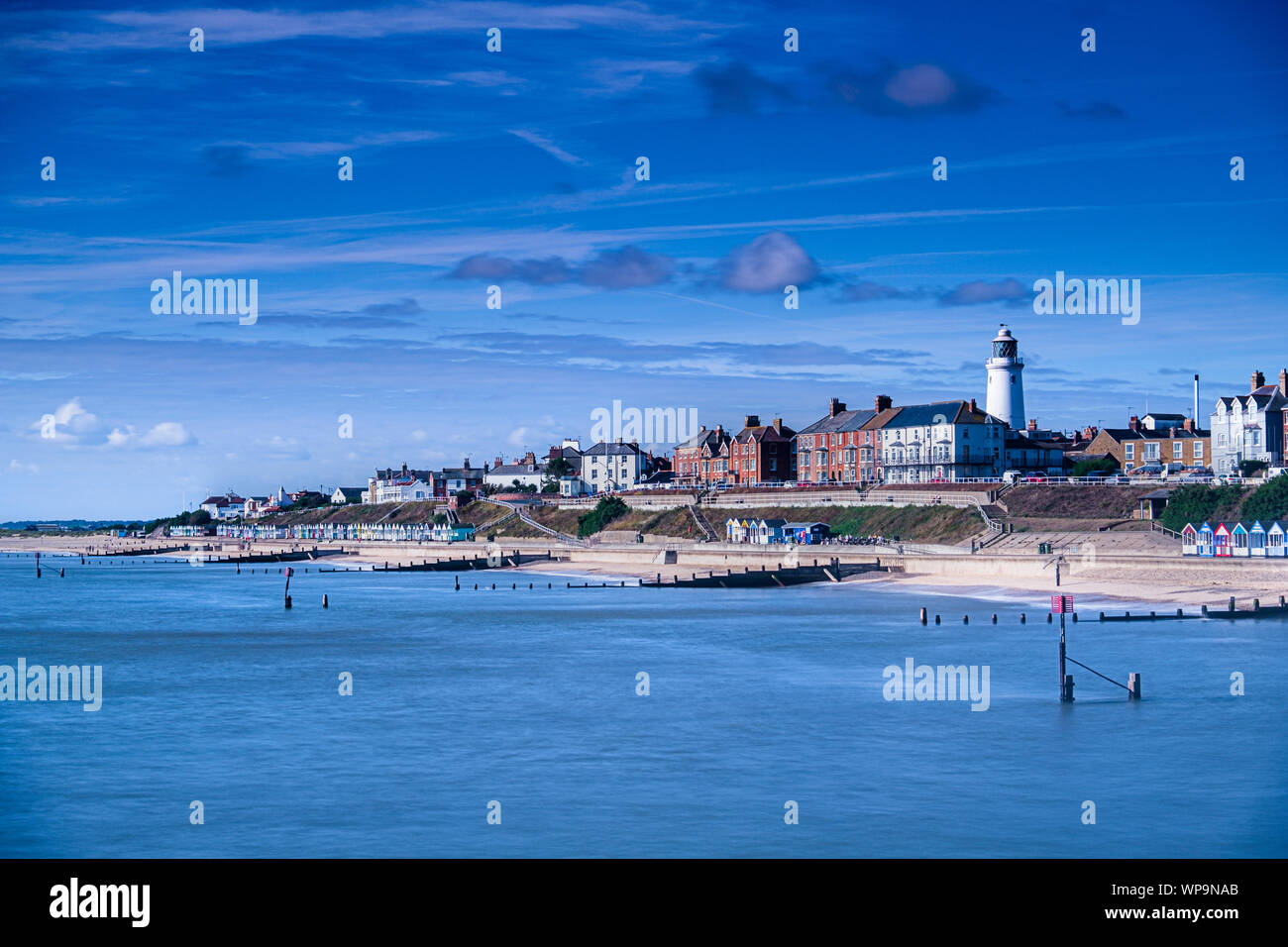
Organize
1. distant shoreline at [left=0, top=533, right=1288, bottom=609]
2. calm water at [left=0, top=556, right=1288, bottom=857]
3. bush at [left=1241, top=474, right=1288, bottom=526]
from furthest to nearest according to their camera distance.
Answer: bush at [left=1241, top=474, right=1288, bottom=526] < distant shoreline at [left=0, top=533, right=1288, bottom=609] < calm water at [left=0, top=556, right=1288, bottom=857]

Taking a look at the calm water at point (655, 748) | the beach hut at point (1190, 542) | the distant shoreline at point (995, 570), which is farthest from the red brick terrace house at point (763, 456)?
the calm water at point (655, 748)

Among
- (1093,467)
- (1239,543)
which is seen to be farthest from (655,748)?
(1093,467)

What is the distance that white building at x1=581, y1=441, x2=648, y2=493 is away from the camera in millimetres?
183875

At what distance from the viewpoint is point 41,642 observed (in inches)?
2341

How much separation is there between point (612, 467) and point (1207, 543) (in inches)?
4818

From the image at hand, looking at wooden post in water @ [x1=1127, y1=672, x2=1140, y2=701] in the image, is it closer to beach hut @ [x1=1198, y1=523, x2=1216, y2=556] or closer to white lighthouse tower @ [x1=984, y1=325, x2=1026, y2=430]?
beach hut @ [x1=1198, y1=523, x2=1216, y2=556]

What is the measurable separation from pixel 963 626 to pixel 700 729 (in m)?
27.1

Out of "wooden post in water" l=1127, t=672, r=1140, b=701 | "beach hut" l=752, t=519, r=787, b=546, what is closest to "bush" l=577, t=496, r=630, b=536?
"beach hut" l=752, t=519, r=787, b=546

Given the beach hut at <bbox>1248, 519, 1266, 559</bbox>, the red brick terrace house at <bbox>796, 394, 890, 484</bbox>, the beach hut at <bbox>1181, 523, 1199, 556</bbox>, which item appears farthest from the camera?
the red brick terrace house at <bbox>796, 394, 890, 484</bbox>

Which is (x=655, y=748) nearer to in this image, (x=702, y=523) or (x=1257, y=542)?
(x=1257, y=542)

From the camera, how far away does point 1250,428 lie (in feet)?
351

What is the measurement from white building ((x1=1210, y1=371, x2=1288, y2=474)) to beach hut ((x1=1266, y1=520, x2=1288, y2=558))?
124 ft

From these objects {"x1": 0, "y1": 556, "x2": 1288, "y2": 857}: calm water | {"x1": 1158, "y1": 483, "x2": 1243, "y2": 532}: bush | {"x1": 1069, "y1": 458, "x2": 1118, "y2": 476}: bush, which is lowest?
{"x1": 0, "y1": 556, "x2": 1288, "y2": 857}: calm water
